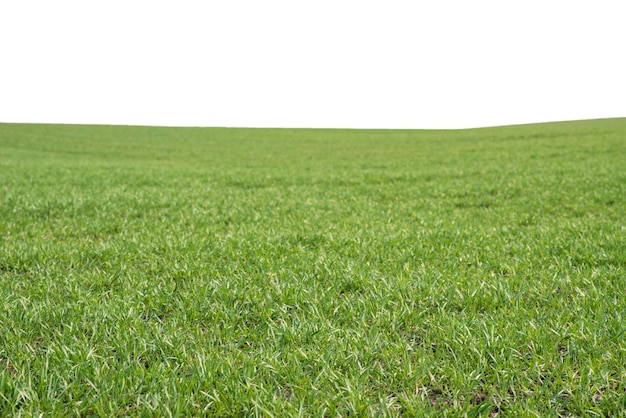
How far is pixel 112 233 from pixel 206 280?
13.2 ft

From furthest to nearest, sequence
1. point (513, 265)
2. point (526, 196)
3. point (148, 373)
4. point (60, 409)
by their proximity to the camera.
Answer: point (526, 196) → point (513, 265) → point (148, 373) → point (60, 409)

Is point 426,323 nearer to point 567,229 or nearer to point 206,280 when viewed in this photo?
point 206,280

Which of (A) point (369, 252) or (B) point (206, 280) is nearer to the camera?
(B) point (206, 280)

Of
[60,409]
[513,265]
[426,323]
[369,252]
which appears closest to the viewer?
[60,409]

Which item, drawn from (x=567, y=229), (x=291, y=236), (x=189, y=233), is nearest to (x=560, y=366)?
(x=291, y=236)

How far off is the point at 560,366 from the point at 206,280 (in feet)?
11.9

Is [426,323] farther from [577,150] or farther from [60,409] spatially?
[577,150]

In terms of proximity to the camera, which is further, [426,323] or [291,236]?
[291,236]

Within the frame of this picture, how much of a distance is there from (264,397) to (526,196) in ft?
38.5

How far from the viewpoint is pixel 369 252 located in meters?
6.36

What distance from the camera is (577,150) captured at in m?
27.0

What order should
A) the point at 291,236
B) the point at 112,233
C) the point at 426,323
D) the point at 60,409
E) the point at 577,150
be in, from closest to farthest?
the point at 60,409
the point at 426,323
the point at 291,236
the point at 112,233
the point at 577,150

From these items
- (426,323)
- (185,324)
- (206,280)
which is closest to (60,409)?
(185,324)

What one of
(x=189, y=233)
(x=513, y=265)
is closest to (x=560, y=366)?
(x=513, y=265)
